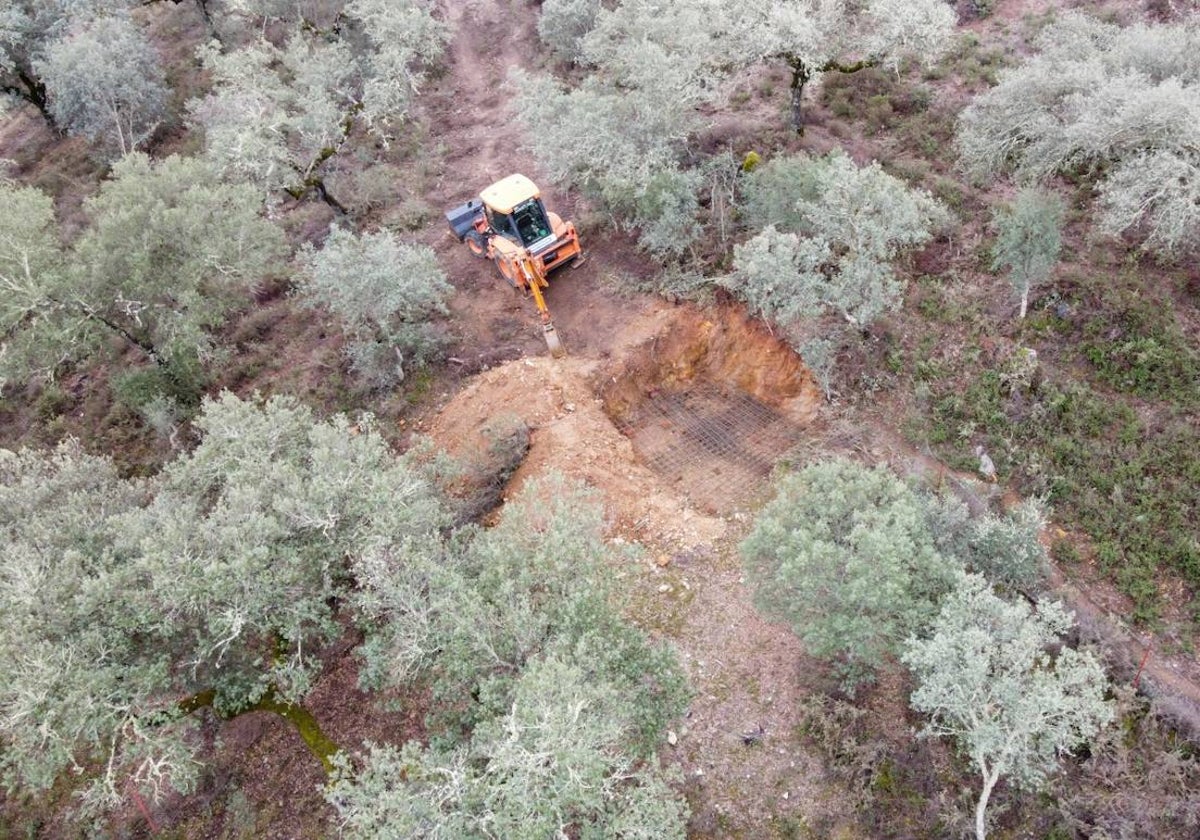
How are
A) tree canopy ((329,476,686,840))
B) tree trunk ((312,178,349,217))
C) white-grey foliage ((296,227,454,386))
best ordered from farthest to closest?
tree trunk ((312,178,349,217)) < white-grey foliage ((296,227,454,386)) < tree canopy ((329,476,686,840))

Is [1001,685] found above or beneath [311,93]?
beneath

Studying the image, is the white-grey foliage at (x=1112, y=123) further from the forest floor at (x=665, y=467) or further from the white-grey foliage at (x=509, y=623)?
the white-grey foliage at (x=509, y=623)

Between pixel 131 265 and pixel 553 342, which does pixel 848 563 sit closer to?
pixel 553 342

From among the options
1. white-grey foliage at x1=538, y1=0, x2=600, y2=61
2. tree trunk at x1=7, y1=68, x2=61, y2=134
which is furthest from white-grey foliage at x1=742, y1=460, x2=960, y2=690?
tree trunk at x1=7, y1=68, x2=61, y2=134

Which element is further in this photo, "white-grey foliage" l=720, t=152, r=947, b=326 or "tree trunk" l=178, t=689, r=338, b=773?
"white-grey foliage" l=720, t=152, r=947, b=326

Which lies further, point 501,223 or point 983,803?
point 501,223

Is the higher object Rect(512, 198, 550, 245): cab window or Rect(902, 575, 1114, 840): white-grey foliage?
Rect(512, 198, 550, 245): cab window

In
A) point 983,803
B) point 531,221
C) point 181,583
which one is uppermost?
point 531,221

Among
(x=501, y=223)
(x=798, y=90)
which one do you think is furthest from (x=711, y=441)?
(x=798, y=90)

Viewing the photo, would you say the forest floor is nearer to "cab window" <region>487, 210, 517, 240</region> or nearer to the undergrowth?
the undergrowth
